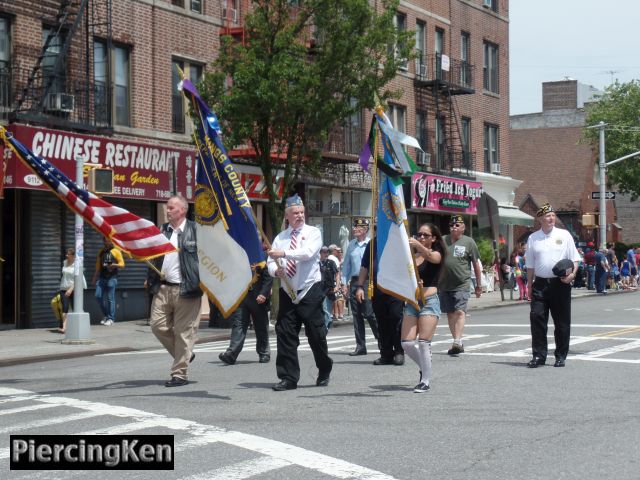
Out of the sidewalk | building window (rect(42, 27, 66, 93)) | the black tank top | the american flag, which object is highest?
building window (rect(42, 27, 66, 93))

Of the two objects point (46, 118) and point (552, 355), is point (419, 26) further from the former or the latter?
point (552, 355)

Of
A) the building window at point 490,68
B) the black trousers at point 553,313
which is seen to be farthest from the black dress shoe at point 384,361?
the building window at point 490,68

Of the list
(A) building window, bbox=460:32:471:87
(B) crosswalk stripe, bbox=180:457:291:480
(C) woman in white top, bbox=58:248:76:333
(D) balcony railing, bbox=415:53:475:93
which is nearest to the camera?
(B) crosswalk stripe, bbox=180:457:291:480

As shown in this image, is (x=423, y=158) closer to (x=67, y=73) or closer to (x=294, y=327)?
(x=67, y=73)

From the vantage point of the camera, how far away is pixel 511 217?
41250 mm

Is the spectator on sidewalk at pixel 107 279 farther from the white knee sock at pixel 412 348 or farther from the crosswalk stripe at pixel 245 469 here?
the crosswalk stripe at pixel 245 469

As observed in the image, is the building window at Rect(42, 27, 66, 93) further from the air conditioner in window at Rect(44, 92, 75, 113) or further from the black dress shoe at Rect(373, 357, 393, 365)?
the black dress shoe at Rect(373, 357, 393, 365)

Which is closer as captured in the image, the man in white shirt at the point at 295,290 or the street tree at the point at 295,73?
the man in white shirt at the point at 295,290

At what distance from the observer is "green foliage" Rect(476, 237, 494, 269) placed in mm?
37969

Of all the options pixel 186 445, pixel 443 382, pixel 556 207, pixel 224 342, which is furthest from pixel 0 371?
pixel 556 207

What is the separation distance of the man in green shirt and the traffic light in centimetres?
655

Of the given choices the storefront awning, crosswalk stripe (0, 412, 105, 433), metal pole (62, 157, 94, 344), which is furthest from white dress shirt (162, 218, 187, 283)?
the storefront awning

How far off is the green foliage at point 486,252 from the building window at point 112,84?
680 inches

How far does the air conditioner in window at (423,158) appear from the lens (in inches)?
1404
